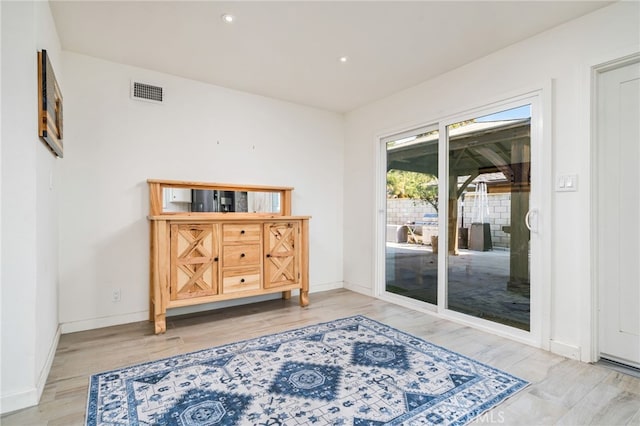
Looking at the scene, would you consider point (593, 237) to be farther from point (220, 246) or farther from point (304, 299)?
point (220, 246)

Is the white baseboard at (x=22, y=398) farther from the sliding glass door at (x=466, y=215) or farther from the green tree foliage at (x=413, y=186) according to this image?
the green tree foliage at (x=413, y=186)

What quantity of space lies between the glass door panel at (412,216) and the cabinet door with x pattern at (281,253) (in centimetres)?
121

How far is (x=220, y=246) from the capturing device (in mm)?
3010

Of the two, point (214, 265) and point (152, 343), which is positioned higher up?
point (214, 265)

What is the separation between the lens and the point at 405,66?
3.08 metres

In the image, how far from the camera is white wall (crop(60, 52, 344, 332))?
2824 millimetres

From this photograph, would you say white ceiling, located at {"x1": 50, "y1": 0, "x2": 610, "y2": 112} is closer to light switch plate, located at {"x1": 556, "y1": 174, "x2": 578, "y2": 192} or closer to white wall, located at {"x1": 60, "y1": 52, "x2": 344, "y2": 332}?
white wall, located at {"x1": 60, "y1": 52, "x2": 344, "y2": 332}

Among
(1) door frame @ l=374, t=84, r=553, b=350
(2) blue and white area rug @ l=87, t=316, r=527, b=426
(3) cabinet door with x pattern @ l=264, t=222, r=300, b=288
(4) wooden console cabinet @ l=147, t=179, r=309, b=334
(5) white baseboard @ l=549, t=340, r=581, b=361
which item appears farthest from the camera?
(3) cabinet door with x pattern @ l=264, t=222, r=300, b=288

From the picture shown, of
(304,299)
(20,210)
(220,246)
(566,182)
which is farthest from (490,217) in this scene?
(20,210)

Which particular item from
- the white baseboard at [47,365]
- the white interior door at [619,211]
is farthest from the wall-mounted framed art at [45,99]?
the white interior door at [619,211]

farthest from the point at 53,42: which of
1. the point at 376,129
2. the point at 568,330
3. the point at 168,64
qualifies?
the point at 568,330

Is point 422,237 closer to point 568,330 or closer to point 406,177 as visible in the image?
point 406,177

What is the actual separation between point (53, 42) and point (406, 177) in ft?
11.3

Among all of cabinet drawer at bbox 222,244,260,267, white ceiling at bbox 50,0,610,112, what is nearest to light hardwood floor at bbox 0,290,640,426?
cabinet drawer at bbox 222,244,260,267
